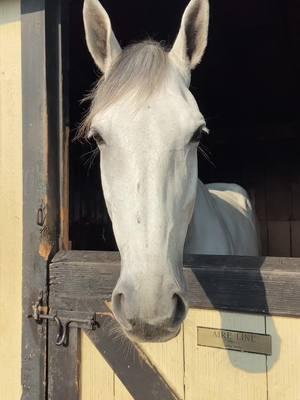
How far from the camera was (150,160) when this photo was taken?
1.15m

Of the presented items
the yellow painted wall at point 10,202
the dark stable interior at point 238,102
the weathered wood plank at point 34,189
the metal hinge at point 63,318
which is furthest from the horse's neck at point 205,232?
the dark stable interior at point 238,102

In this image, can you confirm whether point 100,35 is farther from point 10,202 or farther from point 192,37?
point 10,202

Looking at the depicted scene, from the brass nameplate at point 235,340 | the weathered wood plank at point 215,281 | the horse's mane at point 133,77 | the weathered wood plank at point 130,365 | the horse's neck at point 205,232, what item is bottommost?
the weathered wood plank at point 130,365

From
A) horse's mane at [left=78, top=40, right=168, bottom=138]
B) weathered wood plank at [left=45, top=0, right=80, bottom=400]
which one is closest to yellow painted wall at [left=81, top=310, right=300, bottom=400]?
weathered wood plank at [left=45, top=0, right=80, bottom=400]

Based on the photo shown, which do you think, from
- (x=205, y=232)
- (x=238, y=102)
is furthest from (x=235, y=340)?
(x=238, y=102)

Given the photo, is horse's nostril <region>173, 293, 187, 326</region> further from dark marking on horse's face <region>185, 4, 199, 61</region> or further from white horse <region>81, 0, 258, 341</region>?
dark marking on horse's face <region>185, 4, 199, 61</region>

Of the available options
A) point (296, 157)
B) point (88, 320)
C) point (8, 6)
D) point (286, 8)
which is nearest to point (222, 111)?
point (296, 157)

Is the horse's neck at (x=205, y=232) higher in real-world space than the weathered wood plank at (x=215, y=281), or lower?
higher

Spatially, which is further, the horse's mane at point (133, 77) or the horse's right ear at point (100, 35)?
the horse's right ear at point (100, 35)

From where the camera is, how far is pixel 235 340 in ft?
4.45

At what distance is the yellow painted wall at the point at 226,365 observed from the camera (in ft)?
4.21

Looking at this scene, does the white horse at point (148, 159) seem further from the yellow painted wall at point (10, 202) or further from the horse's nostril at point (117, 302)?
the yellow painted wall at point (10, 202)

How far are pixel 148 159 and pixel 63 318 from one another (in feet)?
2.57

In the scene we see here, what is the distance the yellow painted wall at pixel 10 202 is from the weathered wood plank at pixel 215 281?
21 centimetres
